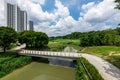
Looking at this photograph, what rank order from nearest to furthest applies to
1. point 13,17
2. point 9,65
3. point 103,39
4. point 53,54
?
point 9,65 < point 53,54 < point 103,39 < point 13,17

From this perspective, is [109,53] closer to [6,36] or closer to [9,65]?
[9,65]

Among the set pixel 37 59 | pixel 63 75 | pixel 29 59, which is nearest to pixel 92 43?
pixel 37 59

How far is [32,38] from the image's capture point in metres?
47.6

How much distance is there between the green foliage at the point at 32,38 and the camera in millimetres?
46062

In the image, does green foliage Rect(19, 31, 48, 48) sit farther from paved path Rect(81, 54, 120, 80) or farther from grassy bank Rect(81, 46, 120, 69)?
paved path Rect(81, 54, 120, 80)

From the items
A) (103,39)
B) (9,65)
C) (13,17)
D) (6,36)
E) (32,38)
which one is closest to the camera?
(9,65)

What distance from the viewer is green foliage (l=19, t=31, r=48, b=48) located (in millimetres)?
46062

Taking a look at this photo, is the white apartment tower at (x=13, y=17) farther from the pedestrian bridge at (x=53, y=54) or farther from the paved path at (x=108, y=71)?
the paved path at (x=108, y=71)

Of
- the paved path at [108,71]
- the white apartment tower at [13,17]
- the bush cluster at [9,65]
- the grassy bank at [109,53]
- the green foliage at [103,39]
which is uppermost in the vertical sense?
the white apartment tower at [13,17]

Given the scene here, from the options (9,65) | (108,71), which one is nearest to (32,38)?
(9,65)

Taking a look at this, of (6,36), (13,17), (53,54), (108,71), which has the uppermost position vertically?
(13,17)

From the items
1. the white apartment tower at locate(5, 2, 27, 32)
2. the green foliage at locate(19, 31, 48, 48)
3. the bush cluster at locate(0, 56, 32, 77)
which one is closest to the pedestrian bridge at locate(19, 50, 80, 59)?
the bush cluster at locate(0, 56, 32, 77)

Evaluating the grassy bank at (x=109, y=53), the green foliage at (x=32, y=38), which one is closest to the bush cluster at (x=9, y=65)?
the green foliage at (x=32, y=38)

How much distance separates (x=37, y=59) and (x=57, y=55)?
8917mm
